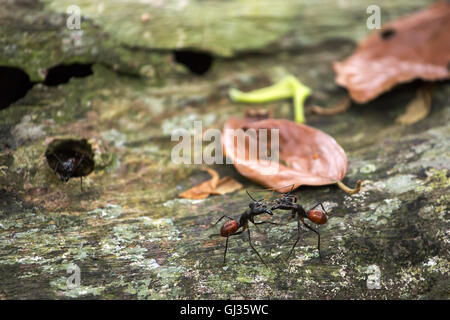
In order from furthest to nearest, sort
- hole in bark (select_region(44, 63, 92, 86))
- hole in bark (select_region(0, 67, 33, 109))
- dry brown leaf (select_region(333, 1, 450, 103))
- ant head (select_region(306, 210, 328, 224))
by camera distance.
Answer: dry brown leaf (select_region(333, 1, 450, 103)), hole in bark (select_region(44, 63, 92, 86)), hole in bark (select_region(0, 67, 33, 109)), ant head (select_region(306, 210, 328, 224))

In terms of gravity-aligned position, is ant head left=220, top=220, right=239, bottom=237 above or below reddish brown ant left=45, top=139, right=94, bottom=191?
below

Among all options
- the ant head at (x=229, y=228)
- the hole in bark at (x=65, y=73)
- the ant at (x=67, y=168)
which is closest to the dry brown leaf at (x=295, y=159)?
the ant head at (x=229, y=228)

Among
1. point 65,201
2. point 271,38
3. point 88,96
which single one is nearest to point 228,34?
point 271,38

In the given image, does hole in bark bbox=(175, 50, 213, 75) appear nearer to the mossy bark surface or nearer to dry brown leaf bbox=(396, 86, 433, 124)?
the mossy bark surface

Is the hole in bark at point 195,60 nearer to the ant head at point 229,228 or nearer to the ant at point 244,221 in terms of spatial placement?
the ant at point 244,221

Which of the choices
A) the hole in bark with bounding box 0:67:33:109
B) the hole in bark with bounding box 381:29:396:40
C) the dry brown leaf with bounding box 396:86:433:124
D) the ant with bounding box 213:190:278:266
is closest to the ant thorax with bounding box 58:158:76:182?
the hole in bark with bounding box 0:67:33:109
